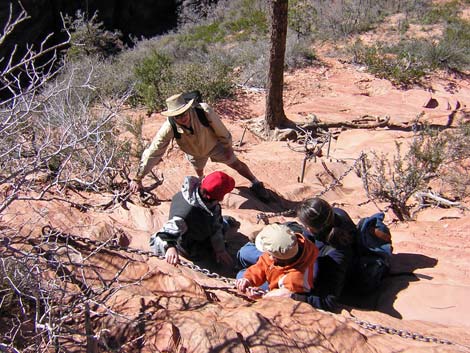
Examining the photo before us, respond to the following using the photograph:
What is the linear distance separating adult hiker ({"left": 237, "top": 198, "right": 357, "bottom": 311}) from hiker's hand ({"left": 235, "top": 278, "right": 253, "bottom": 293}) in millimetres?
242

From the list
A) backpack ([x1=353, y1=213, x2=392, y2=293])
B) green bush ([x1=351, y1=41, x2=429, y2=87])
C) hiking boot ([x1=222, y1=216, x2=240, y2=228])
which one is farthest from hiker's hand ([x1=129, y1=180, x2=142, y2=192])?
green bush ([x1=351, y1=41, x2=429, y2=87])

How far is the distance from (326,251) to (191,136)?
6.43 feet

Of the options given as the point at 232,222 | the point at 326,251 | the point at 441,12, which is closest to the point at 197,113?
the point at 232,222

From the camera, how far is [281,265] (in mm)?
3121

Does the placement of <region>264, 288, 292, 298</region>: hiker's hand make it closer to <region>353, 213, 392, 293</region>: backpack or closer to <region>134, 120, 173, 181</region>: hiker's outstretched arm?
<region>353, 213, 392, 293</region>: backpack

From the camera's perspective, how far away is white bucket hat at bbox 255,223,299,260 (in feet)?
9.58

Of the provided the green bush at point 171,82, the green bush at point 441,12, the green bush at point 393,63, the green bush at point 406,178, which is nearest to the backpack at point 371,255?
the green bush at point 406,178

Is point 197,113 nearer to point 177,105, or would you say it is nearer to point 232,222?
point 177,105

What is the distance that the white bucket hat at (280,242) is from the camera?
2.92 metres

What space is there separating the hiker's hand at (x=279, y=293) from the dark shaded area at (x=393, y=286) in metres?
0.80

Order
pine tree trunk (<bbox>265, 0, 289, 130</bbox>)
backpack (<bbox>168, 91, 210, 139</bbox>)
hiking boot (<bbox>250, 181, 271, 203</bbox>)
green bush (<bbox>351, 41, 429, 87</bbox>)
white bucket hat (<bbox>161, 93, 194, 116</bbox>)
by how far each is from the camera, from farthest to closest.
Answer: green bush (<bbox>351, 41, 429, 87</bbox>) → pine tree trunk (<bbox>265, 0, 289, 130</bbox>) → hiking boot (<bbox>250, 181, 271, 203</bbox>) → backpack (<bbox>168, 91, 210, 139</bbox>) → white bucket hat (<bbox>161, 93, 194, 116</bbox>)

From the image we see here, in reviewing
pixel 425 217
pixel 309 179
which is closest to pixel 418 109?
pixel 309 179

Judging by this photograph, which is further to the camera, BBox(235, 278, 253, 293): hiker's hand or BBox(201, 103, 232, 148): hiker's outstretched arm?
BBox(201, 103, 232, 148): hiker's outstretched arm

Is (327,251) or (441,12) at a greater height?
(327,251)
